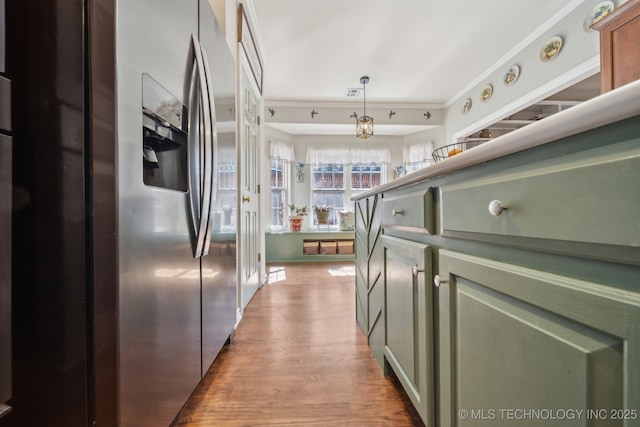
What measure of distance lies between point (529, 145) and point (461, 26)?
3077 mm

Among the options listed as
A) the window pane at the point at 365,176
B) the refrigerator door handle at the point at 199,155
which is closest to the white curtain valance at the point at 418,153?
the window pane at the point at 365,176

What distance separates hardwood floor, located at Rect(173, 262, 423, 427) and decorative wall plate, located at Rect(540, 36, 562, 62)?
3.22 meters

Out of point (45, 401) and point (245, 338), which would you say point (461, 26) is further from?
point (45, 401)

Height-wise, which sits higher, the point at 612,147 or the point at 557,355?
the point at 612,147

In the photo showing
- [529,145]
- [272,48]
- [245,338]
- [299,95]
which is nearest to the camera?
[529,145]

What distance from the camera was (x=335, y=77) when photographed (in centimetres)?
358

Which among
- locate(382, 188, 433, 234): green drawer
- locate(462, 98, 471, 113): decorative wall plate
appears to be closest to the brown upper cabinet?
locate(382, 188, 433, 234): green drawer

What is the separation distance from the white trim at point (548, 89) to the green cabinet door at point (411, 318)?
107 inches

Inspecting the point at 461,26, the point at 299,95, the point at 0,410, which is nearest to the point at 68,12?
the point at 0,410

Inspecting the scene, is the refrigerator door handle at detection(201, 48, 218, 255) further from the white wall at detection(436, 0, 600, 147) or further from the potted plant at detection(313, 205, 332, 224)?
the potted plant at detection(313, 205, 332, 224)

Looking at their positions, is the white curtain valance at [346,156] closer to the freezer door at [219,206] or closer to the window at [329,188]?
the window at [329,188]

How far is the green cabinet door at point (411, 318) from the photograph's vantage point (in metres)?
0.76

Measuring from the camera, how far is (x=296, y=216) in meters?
4.58

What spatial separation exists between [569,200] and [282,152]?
447cm
